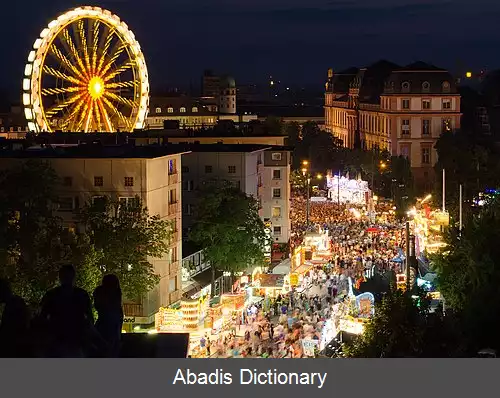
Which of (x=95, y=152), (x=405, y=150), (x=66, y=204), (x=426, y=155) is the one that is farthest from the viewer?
(x=405, y=150)

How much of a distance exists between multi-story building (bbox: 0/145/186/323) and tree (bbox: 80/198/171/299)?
1.17m

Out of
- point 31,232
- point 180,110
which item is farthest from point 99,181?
point 180,110

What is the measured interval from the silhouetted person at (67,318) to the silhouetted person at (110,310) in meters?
0.32

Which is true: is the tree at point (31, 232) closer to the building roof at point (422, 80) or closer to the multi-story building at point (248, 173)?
the multi-story building at point (248, 173)

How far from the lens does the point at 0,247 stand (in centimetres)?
3005

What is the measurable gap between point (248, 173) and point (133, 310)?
674 inches

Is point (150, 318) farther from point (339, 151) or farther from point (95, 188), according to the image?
point (339, 151)

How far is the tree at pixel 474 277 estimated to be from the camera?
76.2 feet

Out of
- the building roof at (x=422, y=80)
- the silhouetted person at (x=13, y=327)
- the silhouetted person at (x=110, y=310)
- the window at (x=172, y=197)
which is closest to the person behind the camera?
the silhouetted person at (x=13, y=327)

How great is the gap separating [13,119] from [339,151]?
34227 mm

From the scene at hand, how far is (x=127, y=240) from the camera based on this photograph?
111 feet

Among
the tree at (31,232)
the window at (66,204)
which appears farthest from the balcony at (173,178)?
the tree at (31,232)

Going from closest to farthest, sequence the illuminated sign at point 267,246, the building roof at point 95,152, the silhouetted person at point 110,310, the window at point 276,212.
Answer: the silhouetted person at point 110,310 → the building roof at point 95,152 → the illuminated sign at point 267,246 → the window at point 276,212

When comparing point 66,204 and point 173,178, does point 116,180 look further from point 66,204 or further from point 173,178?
point 173,178
